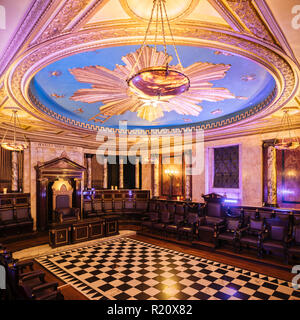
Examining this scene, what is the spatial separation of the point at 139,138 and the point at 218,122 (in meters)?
3.87

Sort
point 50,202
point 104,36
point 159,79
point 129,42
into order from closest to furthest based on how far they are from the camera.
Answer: point 159,79
point 104,36
point 129,42
point 50,202

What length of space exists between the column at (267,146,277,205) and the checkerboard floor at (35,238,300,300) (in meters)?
3.65

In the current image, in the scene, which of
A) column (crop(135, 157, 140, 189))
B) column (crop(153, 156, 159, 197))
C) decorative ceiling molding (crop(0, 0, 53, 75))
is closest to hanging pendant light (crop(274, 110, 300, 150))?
column (crop(153, 156, 159, 197))

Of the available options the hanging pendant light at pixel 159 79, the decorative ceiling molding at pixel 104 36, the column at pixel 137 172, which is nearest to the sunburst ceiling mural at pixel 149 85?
the hanging pendant light at pixel 159 79

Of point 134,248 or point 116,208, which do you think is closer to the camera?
point 134,248

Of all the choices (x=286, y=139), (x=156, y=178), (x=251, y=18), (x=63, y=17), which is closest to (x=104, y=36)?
(x=63, y=17)

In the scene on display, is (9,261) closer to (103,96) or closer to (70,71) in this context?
(70,71)

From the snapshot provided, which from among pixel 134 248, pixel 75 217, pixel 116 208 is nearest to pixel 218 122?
pixel 134 248

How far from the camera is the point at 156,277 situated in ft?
17.7

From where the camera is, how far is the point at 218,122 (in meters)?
8.83

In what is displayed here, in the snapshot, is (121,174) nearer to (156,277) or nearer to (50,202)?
(50,202)

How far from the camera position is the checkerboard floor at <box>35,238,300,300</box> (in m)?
4.56

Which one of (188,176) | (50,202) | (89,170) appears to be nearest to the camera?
(50,202)

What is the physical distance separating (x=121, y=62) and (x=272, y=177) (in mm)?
7090
